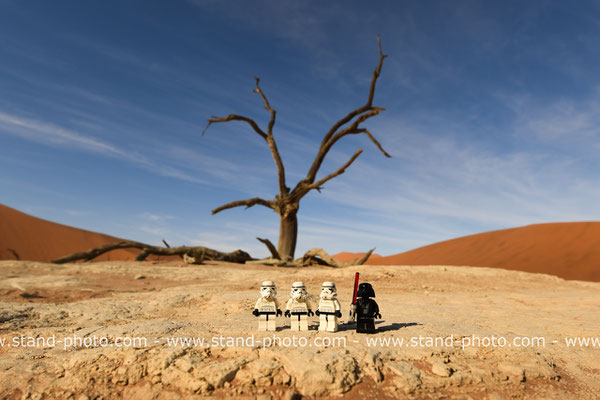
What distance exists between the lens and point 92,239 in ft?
89.6

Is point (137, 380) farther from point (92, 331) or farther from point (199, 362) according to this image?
point (92, 331)

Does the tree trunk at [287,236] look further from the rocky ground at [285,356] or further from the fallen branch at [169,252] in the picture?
the rocky ground at [285,356]

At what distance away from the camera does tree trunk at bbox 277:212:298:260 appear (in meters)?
14.5

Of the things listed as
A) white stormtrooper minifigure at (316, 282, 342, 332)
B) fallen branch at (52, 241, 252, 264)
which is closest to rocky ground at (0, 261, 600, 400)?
white stormtrooper minifigure at (316, 282, 342, 332)

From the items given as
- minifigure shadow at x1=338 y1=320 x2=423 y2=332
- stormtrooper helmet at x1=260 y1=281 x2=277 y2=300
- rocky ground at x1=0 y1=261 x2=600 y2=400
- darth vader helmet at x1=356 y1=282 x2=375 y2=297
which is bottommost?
rocky ground at x1=0 y1=261 x2=600 y2=400

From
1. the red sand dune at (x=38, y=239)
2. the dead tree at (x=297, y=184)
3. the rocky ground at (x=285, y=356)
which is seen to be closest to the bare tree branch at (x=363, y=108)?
the dead tree at (x=297, y=184)

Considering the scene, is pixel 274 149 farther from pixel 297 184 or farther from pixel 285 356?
pixel 285 356

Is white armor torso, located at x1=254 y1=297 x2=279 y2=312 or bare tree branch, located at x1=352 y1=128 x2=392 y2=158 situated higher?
bare tree branch, located at x1=352 y1=128 x2=392 y2=158

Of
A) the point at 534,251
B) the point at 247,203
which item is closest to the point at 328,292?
the point at 247,203

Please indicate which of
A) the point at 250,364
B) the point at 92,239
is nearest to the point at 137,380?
the point at 250,364

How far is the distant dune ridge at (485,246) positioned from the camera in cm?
1647

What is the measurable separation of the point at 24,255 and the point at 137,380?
24766 mm

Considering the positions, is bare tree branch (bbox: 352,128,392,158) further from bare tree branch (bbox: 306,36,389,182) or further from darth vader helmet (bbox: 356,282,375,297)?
darth vader helmet (bbox: 356,282,375,297)

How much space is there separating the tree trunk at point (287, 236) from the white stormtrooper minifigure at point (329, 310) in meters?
11.4
